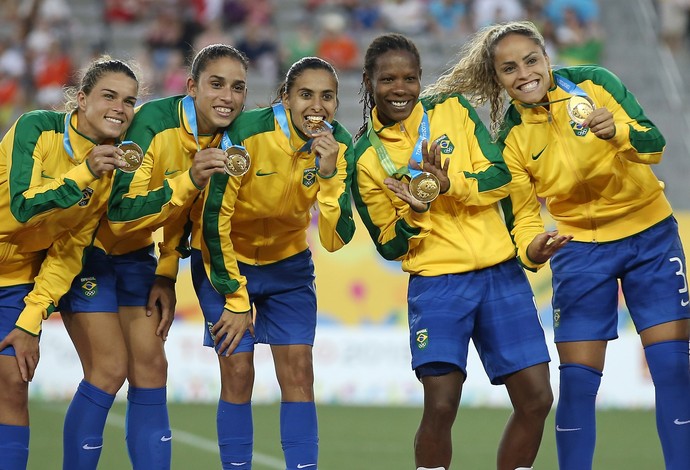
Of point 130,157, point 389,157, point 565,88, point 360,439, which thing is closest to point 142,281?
point 130,157

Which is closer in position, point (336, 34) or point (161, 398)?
point (161, 398)

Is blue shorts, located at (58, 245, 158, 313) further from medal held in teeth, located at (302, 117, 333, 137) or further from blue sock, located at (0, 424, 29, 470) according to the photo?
medal held in teeth, located at (302, 117, 333, 137)

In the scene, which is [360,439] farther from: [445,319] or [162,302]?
[445,319]

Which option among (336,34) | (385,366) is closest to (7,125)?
(336,34)

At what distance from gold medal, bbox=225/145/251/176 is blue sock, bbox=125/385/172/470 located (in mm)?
1262

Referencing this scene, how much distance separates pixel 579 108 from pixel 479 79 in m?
0.66

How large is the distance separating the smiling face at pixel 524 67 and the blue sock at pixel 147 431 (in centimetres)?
240

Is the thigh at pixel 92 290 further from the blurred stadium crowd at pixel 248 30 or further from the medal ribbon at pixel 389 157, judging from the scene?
the blurred stadium crowd at pixel 248 30

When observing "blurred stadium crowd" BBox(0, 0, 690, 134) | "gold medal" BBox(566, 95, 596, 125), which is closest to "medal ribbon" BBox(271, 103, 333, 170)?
"gold medal" BBox(566, 95, 596, 125)

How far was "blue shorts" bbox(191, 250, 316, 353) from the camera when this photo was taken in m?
5.61

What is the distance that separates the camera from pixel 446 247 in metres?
5.24

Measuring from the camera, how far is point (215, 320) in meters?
5.56

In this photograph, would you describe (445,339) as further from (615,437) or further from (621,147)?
(615,437)

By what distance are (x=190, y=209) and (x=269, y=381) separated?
4.60m
